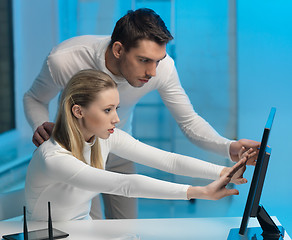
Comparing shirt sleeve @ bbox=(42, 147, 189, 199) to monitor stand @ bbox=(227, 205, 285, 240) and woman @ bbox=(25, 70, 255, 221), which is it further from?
monitor stand @ bbox=(227, 205, 285, 240)

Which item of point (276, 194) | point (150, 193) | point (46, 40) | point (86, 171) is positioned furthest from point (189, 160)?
point (46, 40)

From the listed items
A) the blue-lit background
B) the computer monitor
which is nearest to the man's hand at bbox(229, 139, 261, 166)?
the computer monitor

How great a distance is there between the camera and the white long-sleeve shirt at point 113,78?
2.01 metres

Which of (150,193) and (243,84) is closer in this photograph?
(150,193)

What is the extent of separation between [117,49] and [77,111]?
1.15 feet

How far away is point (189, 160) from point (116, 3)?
3027 mm

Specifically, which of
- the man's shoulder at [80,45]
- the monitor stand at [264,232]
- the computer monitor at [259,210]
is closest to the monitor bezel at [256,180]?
the computer monitor at [259,210]

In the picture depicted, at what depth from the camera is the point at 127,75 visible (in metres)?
1.92

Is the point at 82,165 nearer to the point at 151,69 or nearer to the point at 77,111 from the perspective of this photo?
the point at 77,111

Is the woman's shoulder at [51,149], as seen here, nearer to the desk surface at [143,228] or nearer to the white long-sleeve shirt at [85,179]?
the white long-sleeve shirt at [85,179]

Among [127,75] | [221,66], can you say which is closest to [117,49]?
[127,75]

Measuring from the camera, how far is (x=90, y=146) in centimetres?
178

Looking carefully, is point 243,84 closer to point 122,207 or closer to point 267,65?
point 267,65

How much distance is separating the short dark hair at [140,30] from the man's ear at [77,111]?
34 centimetres
